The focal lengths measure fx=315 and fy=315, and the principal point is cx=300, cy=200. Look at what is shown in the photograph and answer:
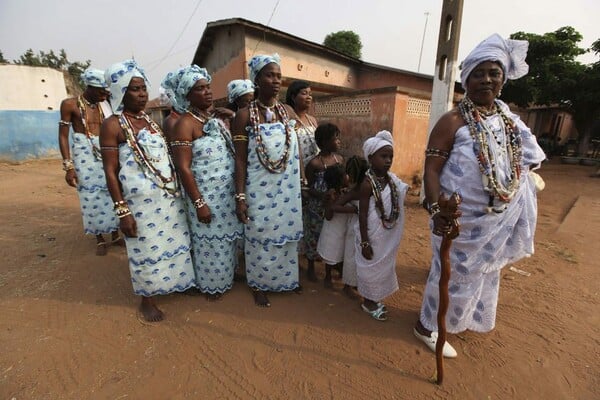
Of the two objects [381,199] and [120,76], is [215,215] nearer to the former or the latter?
[120,76]

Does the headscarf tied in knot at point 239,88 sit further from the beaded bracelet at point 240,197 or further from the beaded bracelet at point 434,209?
the beaded bracelet at point 434,209

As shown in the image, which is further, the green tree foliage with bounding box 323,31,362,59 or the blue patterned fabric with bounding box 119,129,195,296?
the green tree foliage with bounding box 323,31,362,59

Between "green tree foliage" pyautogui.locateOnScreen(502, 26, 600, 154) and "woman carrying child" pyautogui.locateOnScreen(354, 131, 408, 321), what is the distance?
1433cm

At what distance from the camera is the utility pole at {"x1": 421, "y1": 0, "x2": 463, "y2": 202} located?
5.20m

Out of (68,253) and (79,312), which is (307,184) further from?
(68,253)

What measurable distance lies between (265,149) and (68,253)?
10.9 ft

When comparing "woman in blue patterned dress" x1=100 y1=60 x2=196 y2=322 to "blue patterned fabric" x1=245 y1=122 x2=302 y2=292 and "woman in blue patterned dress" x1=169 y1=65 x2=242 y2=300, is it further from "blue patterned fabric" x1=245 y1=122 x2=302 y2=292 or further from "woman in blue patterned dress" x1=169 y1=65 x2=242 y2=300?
"blue patterned fabric" x1=245 y1=122 x2=302 y2=292

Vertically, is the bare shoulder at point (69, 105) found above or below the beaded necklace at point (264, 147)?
above

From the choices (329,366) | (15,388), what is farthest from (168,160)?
(329,366)

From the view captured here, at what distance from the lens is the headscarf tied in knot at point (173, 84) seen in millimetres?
2578

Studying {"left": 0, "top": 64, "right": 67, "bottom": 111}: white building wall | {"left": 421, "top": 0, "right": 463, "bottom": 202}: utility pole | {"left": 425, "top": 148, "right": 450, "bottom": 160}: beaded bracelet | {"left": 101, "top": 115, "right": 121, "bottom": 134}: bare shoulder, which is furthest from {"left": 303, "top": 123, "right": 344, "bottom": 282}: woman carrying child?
{"left": 0, "top": 64, "right": 67, "bottom": 111}: white building wall

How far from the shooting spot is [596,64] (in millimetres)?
11938

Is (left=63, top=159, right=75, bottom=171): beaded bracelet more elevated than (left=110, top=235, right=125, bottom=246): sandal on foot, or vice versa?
(left=63, top=159, right=75, bottom=171): beaded bracelet

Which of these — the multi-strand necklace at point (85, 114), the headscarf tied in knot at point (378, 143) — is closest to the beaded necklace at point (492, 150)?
the headscarf tied in knot at point (378, 143)
